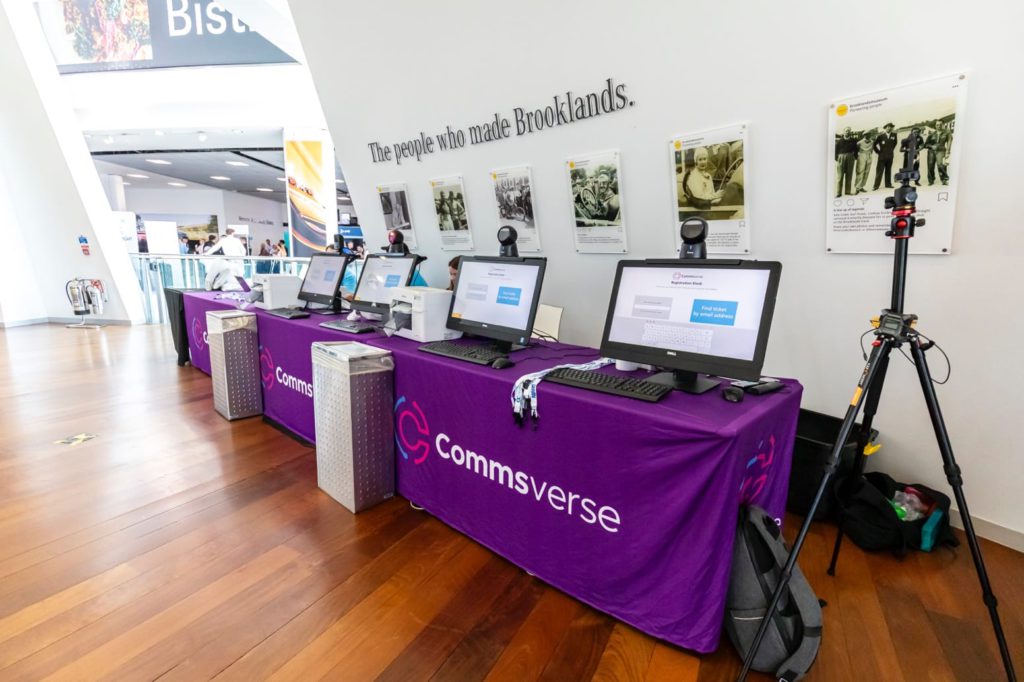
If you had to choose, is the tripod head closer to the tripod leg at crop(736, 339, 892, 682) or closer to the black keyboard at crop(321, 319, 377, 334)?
the tripod leg at crop(736, 339, 892, 682)

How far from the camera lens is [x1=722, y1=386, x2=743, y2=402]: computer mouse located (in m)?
1.57

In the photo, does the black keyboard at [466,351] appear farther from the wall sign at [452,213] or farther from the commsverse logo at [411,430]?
the wall sign at [452,213]

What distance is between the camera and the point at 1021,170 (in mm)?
1762

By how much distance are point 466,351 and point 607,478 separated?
2.95 ft

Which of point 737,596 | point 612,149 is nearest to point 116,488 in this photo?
point 737,596

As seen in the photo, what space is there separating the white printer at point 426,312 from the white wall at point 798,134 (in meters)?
0.93

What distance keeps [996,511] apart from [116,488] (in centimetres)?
421

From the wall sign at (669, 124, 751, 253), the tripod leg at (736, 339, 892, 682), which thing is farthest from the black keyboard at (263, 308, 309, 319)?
the tripod leg at (736, 339, 892, 682)

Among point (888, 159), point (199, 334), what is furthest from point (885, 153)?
point (199, 334)

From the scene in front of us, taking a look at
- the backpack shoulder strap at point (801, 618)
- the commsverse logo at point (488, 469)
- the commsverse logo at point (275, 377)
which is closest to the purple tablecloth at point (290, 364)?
the commsverse logo at point (275, 377)

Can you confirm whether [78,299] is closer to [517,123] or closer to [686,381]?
[517,123]

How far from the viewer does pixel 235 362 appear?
138 inches

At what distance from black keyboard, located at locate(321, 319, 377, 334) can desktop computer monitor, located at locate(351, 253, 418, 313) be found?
13 centimetres

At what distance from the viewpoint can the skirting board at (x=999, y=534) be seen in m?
2.10
